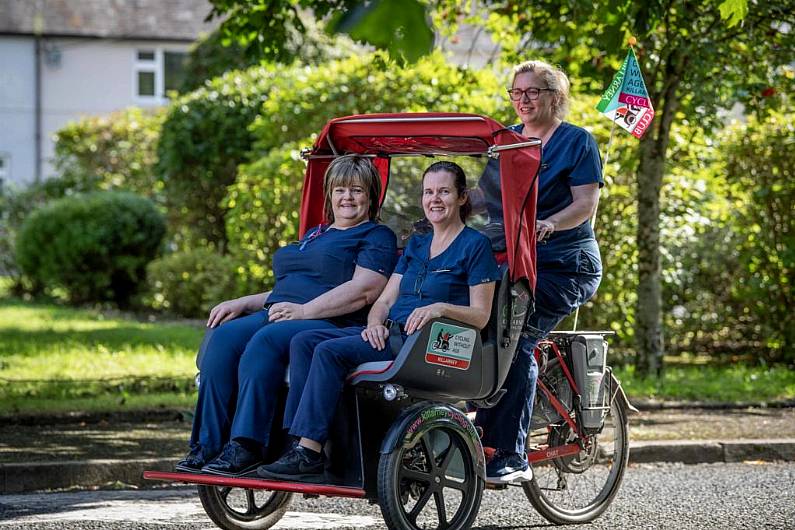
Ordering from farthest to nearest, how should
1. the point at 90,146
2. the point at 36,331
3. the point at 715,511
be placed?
the point at 90,146, the point at 36,331, the point at 715,511

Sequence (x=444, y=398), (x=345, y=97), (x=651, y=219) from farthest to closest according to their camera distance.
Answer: (x=345, y=97), (x=651, y=219), (x=444, y=398)

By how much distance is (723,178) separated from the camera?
1453cm

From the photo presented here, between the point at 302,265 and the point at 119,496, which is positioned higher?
the point at 302,265

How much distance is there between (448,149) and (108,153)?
19908mm

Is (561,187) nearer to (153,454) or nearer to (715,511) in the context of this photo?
(715,511)

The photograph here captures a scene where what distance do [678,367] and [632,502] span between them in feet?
24.0

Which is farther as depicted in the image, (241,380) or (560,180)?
(560,180)

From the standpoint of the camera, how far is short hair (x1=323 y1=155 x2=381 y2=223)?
254 inches

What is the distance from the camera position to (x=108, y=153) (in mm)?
25656

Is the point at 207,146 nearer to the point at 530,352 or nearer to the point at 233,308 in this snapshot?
the point at 233,308

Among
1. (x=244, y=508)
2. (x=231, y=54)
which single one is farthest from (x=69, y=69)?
(x=244, y=508)

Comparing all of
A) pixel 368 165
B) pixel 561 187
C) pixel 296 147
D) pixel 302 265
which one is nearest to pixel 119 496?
pixel 302 265

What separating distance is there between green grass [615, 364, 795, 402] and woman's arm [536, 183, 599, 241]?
196 inches

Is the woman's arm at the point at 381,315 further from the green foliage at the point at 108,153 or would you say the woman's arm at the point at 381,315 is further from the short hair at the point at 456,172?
the green foliage at the point at 108,153
